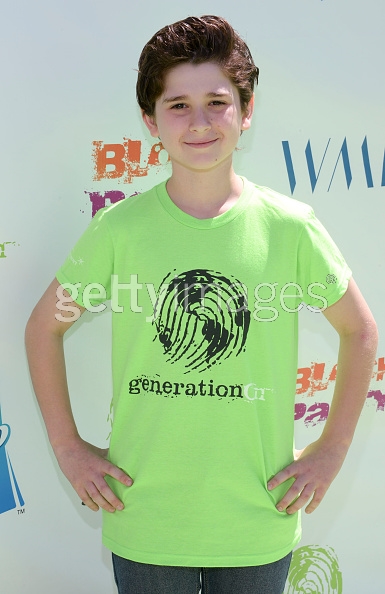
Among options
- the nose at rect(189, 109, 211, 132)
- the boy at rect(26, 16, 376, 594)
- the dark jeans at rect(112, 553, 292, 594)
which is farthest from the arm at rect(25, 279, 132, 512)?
the nose at rect(189, 109, 211, 132)

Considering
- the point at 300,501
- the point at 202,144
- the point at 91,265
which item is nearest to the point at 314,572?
the point at 300,501

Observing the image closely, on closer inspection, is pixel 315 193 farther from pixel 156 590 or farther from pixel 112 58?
pixel 156 590

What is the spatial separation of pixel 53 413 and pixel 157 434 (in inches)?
9.4

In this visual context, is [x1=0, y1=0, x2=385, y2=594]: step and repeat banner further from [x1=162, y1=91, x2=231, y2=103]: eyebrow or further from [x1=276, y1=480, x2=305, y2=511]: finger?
[x1=276, y1=480, x2=305, y2=511]: finger

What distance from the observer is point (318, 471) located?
1394mm

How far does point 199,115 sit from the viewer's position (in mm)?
1312

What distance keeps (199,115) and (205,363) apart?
0.41 meters

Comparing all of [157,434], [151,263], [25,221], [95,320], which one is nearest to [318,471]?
[157,434]

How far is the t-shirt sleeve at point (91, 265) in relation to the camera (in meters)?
1.36

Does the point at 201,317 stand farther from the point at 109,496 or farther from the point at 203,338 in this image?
the point at 109,496

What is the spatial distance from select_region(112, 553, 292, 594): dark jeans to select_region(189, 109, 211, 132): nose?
0.71m

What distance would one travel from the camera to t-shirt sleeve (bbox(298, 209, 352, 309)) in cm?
135

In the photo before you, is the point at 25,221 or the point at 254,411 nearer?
the point at 254,411

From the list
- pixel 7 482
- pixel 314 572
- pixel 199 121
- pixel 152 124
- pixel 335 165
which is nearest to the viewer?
pixel 199 121
